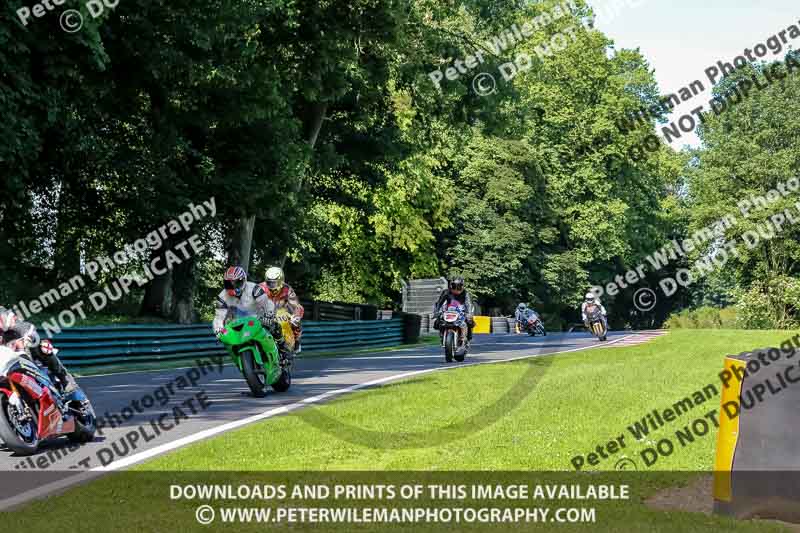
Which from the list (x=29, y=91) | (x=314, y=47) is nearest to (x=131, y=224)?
(x=314, y=47)

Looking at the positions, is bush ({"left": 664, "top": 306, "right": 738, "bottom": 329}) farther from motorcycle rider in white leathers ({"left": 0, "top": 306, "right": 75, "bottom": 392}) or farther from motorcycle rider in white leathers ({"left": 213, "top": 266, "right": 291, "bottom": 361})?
motorcycle rider in white leathers ({"left": 0, "top": 306, "right": 75, "bottom": 392})

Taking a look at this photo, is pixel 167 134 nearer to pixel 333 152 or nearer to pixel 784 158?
pixel 333 152

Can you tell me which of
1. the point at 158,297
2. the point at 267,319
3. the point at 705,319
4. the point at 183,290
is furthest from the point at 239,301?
the point at 705,319

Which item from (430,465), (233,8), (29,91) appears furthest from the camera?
(233,8)

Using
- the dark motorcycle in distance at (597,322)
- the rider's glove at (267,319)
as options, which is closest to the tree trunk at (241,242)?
the dark motorcycle in distance at (597,322)

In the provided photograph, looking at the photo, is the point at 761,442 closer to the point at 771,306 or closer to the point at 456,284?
the point at 456,284

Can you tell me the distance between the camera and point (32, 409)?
10039mm

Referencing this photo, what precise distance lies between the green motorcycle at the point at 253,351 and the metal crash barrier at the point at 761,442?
828 centimetres

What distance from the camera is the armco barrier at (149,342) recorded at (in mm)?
23828

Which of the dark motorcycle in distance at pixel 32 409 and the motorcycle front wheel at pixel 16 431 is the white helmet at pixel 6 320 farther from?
the motorcycle front wheel at pixel 16 431

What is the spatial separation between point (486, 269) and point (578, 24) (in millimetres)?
15231

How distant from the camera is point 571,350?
29.7 metres

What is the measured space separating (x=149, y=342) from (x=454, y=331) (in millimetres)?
7422

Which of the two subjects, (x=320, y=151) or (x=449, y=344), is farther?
(x=320, y=151)
